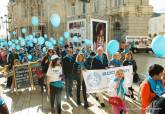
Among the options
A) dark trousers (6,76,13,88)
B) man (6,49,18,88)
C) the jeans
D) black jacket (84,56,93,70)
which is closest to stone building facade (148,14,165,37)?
man (6,49,18,88)

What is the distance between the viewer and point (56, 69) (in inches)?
372

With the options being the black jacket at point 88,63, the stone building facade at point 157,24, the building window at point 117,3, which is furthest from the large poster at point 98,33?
the stone building facade at point 157,24

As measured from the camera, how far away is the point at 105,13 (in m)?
44.8

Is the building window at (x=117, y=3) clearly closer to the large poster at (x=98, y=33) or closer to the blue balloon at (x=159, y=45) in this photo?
the large poster at (x=98, y=33)

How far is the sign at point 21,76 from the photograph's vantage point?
13.7m

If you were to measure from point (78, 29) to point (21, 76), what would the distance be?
472 centimetres

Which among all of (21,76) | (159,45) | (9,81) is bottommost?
(9,81)

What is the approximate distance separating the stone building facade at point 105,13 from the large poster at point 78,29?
43.7ft

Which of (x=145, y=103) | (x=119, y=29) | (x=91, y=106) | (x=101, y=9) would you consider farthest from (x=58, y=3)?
(x=145, y=103)

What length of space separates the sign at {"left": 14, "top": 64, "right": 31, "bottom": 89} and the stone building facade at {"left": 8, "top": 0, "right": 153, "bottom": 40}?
18.1m

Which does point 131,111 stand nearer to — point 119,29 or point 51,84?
point 51,84

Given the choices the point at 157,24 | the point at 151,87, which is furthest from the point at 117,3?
the point at 151,87

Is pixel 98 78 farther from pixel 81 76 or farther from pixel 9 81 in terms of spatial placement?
pixel 9 81

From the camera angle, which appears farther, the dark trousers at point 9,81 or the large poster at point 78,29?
the large poster at point 78,29
